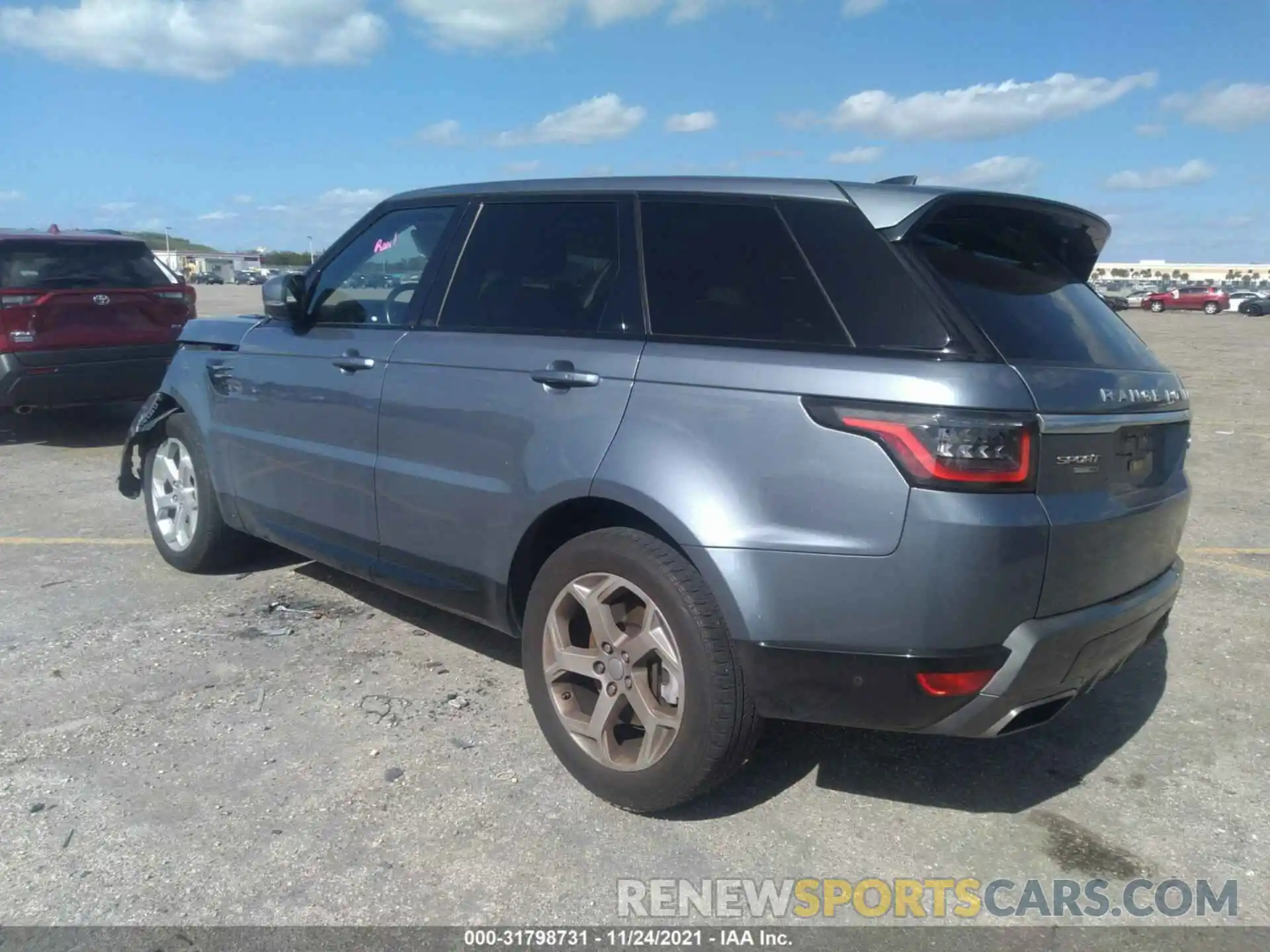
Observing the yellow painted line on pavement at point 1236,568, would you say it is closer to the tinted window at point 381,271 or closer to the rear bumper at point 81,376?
the tinted window at point 381,271

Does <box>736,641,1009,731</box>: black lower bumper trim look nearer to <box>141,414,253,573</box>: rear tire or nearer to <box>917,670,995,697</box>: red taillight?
<box>917,670,995,697</box>: red taillight

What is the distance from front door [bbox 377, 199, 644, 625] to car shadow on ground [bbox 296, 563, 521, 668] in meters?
0.63

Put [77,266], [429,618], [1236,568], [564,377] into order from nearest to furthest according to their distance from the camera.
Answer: [564,377] → [429,618] → [1236,568] → [77,266]

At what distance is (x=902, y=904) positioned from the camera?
9.30 feet

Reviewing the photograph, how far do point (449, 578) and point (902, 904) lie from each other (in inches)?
72.4

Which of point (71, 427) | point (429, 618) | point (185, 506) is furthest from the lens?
point (71, 427)

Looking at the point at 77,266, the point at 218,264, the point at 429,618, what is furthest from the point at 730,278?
the point at 218,264

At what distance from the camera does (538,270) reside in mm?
3730

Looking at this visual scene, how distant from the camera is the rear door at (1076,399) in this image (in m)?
2.74

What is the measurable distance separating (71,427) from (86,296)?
2.06 metres

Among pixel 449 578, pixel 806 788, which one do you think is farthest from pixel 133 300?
pixel 806 788

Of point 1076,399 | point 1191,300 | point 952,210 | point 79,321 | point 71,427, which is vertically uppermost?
point 952,210

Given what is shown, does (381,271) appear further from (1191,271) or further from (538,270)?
(1191,271)

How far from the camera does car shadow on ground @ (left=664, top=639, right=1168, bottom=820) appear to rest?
11.1ft
